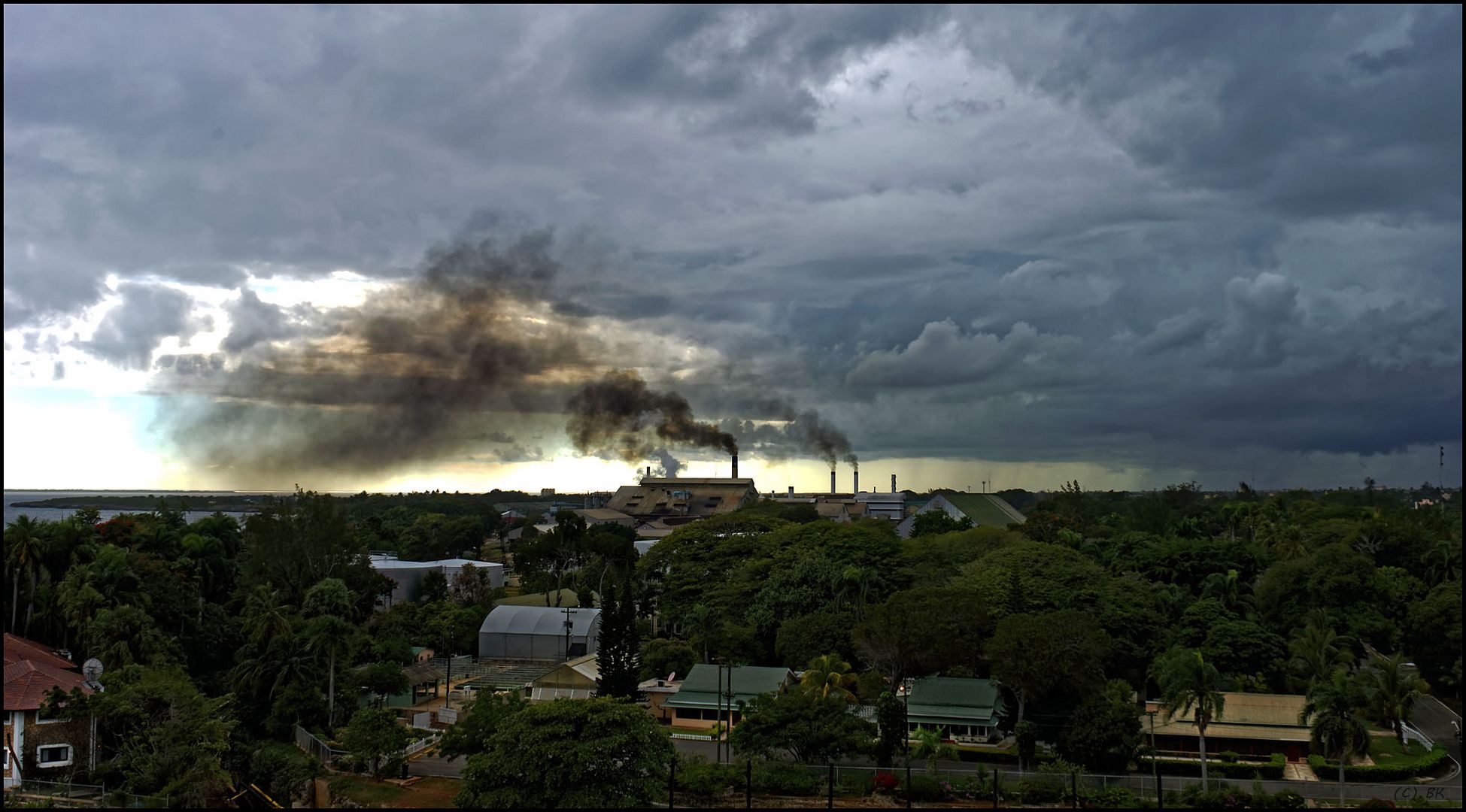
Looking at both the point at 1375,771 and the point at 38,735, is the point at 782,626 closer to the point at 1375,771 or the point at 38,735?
the point at 1375,771

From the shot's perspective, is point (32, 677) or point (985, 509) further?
point (985, 509)

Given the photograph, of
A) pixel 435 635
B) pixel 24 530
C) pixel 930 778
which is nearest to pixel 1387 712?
pixel 930 778

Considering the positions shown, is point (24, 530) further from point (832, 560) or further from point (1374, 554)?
point (1374, 554)

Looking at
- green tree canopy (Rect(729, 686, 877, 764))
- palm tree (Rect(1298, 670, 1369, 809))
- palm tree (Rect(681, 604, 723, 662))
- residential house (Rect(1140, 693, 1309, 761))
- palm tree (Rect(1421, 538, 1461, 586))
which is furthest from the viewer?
palm tree (Rect(1421, 538, 1461, 586))

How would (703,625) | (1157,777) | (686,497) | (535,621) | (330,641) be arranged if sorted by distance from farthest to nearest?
(686,497) < (535,621) < (703,625) < (330,641) < (1157,777)

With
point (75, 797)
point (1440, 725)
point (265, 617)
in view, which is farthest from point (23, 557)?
point (1440, 725)

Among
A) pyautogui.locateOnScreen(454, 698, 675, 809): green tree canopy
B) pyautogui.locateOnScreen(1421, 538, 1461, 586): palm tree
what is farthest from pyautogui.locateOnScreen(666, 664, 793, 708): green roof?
pyautogui.locateOnScreen(1421, 538, 1461, 586): palm tree

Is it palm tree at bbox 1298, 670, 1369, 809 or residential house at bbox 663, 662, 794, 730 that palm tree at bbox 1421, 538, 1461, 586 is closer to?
palm tree at bbox 1298, 670, 1369, 809
